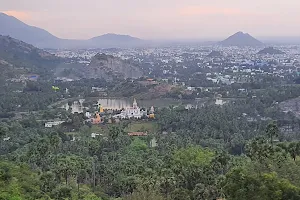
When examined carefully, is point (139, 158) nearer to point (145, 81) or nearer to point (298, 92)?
point (298, 92)

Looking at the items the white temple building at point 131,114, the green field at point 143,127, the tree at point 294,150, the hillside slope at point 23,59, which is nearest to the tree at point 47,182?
the tree at point 294,150

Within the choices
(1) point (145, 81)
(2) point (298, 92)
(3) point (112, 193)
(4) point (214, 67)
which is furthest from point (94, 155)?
(4) point (214, 67)

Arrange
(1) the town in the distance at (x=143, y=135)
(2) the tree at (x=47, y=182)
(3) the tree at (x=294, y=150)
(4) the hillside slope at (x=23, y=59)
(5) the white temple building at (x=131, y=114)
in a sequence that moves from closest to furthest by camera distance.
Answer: (1) the town in the distance at (x=143, y=135)
(2) the tree at (x=47, y=182)
(3) the tree at (x=294, y=150)
(5) the white temple building at (x=131, y=114)
(4) the hillside slope at (x=23, y=59)

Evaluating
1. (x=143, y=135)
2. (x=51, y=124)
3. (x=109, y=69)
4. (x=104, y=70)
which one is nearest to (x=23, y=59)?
(x=104, y=70)

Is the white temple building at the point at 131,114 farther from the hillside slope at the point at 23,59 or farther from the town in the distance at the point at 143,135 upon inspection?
the hillside slope at the point at 23,59

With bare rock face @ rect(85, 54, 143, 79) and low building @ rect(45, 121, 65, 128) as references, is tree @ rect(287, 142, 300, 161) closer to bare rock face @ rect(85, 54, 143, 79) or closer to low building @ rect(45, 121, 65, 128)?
low building @ rect(45, 121, 65, 128)
